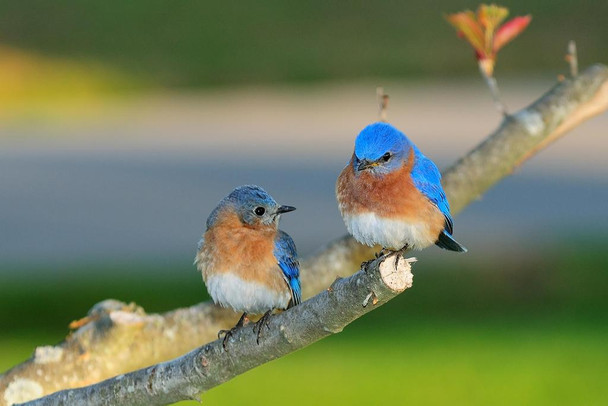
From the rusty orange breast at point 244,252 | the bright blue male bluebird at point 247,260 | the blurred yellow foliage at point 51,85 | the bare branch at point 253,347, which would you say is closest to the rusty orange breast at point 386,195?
the bare branch at point 253,347

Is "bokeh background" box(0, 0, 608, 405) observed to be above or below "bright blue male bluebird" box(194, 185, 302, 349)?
above

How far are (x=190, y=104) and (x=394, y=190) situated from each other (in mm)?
17180

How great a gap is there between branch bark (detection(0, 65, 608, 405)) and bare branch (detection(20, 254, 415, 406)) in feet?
2.04

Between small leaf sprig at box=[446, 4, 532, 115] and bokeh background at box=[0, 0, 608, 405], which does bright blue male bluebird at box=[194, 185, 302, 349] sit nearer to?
small leaf sprig at box=[446, 4, 532, 115]

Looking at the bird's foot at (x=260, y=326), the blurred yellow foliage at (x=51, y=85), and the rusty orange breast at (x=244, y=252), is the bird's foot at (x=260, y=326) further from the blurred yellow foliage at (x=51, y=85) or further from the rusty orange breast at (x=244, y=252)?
the blurred yellow foliage at (x=51, y=85)

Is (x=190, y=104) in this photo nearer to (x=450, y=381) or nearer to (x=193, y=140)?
(x=193, y=140)

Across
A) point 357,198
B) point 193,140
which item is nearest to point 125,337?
point 357,198

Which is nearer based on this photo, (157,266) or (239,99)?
(157,266)

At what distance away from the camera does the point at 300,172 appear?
1519cm

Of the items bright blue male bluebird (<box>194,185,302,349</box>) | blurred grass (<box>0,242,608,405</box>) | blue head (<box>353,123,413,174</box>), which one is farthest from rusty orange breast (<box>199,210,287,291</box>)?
blurred grass (<box>0,242,608,405</box>)

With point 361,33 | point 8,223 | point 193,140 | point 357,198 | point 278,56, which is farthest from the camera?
point 361,33

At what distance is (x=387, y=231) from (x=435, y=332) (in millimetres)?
5245

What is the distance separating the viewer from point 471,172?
16.1 feet

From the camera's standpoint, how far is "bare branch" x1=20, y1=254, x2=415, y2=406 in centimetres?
300
